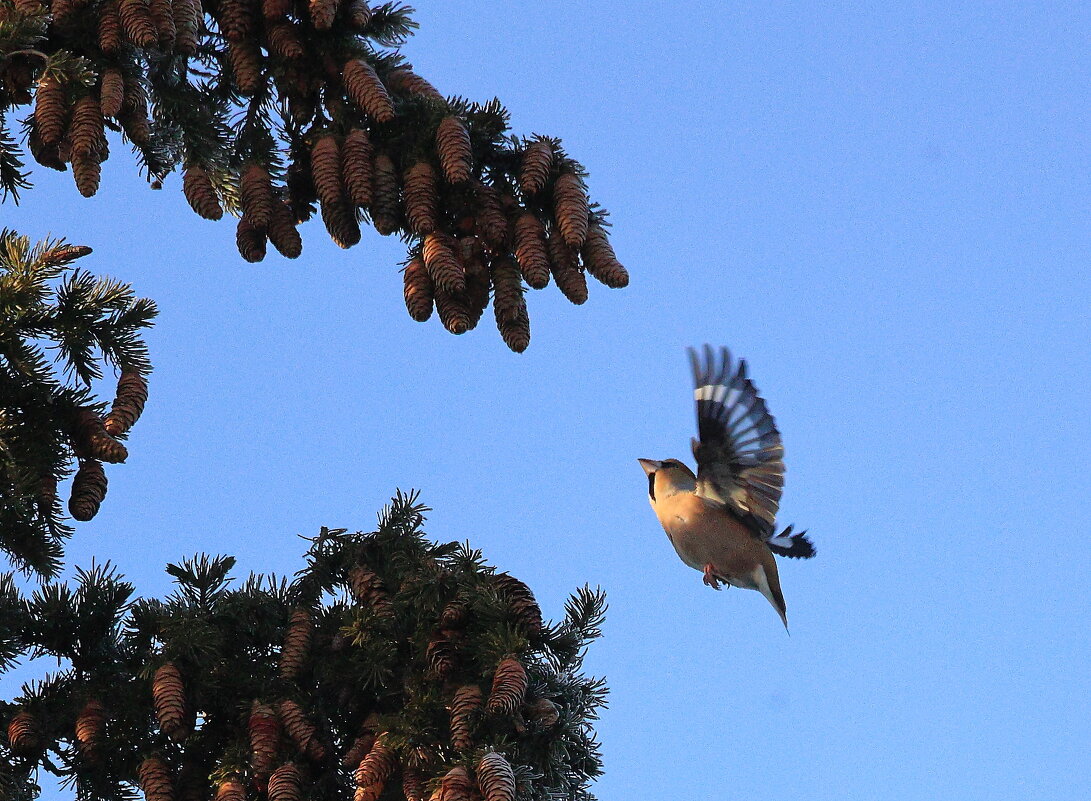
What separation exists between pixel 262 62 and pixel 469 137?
73 centimetres

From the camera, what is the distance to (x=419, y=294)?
11.6 feet

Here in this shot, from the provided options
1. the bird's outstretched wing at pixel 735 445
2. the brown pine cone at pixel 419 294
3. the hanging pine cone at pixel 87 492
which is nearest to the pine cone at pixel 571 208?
the brown pine cone at pixel 419 294

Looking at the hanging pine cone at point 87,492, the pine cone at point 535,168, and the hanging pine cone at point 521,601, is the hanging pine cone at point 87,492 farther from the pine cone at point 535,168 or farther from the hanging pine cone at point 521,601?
the pine cone at point 535,168

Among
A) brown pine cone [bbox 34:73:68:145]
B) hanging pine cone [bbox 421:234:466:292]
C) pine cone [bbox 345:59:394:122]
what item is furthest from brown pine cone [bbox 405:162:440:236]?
brown pine cone [bbox 34:73:68:145]

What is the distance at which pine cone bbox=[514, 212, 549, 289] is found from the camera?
11.5 feet

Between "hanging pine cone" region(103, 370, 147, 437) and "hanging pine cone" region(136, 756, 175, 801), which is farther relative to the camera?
"hanging pine cone" region(103, 370, 147, 437)

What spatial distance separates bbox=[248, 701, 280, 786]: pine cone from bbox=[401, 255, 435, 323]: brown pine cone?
110 cm

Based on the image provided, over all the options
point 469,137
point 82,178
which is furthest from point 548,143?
point 82,178

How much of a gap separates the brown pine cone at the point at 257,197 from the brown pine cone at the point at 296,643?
1.10 metres

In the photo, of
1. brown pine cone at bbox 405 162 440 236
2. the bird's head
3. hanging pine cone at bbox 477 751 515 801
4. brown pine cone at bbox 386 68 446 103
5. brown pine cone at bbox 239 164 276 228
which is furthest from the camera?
the bird's head

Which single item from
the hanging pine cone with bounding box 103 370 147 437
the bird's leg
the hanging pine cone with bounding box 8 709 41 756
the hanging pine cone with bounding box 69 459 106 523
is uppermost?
the bird's leg

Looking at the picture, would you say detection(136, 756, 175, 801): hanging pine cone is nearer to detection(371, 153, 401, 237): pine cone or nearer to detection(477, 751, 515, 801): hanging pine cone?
detection(477, 751, 515, 801): hanging pine cone

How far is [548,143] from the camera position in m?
3.83

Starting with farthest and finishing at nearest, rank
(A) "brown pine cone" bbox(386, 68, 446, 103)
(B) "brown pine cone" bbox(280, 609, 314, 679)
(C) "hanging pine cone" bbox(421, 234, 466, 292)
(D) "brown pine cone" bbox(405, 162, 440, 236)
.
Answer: (A) "brown pine cone" bbox(386, 68, 446, 103) < (D) "brown pine cone" bbox(405, 162, 440, 236) < (C) "hanging pine cone" bbox(421, 234, 466, 292) < (B) "brown pine cone" bbox(280, 609, 314, 679)
